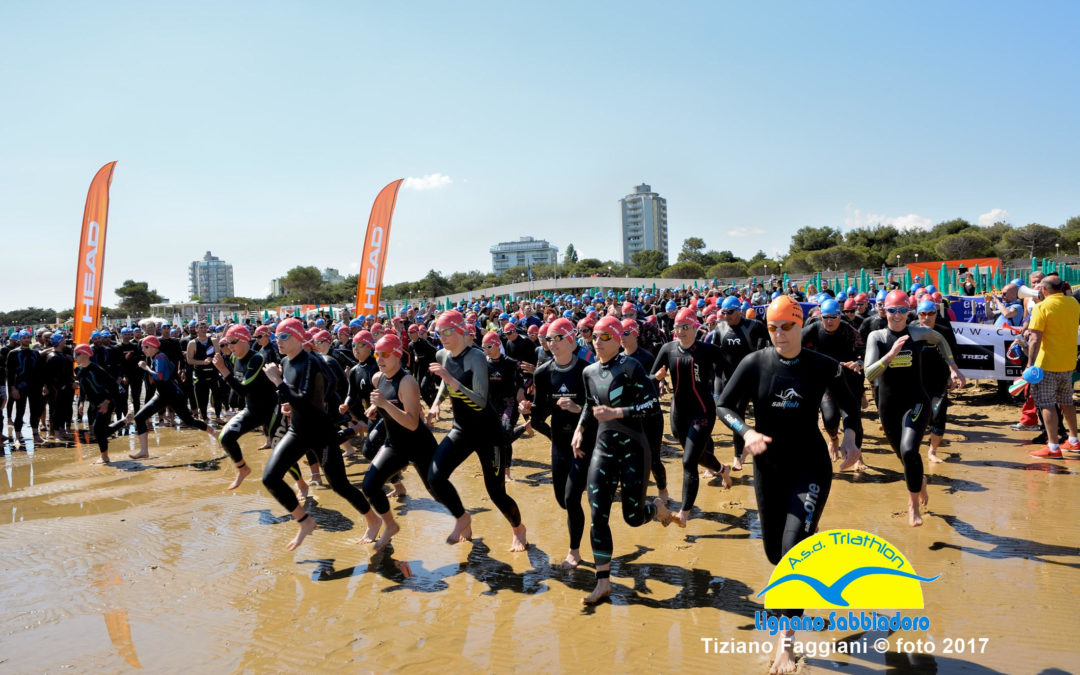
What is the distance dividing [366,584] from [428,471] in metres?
1.00

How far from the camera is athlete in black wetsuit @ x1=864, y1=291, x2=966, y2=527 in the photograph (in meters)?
5.51

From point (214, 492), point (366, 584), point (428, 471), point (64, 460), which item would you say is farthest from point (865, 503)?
point (64, 460)

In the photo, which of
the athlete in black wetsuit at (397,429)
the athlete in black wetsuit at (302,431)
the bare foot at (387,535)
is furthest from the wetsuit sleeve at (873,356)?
the athlete in black wetsuit at (302,431)

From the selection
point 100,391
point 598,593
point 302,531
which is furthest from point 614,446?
point 100,391

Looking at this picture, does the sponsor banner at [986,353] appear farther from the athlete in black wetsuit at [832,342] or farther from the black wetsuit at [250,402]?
the black wetsuit at [250,402]

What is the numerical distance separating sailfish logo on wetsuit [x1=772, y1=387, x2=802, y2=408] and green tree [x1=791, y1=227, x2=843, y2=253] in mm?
89164

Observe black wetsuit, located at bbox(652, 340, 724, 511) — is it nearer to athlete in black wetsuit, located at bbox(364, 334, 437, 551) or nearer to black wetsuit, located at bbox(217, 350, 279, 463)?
athlete in black wetsuit, located at bbox(364, 334, 437, 551)

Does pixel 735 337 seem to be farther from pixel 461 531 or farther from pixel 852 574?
pixel 852 574

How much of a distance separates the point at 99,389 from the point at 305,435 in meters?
6.95

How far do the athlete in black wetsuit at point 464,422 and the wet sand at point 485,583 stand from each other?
65 cm

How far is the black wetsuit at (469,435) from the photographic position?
5301 mm

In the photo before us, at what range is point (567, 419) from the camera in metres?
5.65

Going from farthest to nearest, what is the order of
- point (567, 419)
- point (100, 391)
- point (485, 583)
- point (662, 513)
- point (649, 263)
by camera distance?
point (649, 263) → point (100, 391) → point (567, 419) → point (485, 583) → point (662, 513)

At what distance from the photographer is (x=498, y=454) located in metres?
5.59
